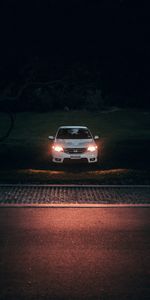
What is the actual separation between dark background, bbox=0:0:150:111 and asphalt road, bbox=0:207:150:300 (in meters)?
18.6

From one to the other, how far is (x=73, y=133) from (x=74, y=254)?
14.2m

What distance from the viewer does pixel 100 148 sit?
1198 inches

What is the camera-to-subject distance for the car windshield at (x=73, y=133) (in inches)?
838

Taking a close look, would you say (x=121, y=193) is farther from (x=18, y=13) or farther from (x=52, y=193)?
(x=18, y=13)

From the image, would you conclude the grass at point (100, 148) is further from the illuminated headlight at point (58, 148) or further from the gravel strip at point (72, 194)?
the gravel strip at point (72, 194)

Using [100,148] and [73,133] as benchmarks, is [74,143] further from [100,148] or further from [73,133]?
[100,148]

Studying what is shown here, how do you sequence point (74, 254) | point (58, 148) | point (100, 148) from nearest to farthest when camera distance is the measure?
point (74, 254) < point (58, 148) < point (100, 148)

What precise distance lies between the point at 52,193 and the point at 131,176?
15.6ft

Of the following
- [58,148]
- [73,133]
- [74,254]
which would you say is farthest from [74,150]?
[74,254]

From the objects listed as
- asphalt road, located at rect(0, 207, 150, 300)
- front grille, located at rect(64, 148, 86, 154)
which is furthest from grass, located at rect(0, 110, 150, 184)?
asphalt road, located at rect(0, 207, 150, 300)

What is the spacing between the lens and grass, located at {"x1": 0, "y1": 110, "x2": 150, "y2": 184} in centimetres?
1756

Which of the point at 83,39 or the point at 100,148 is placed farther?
the point at 100,148

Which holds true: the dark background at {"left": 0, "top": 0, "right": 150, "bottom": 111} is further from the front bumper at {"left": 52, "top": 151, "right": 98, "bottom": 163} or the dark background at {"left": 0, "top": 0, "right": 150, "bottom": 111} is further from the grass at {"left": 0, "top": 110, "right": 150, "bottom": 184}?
the front bumper at {"left": 52, "top": 151, "right": 98, "bottom": 163}

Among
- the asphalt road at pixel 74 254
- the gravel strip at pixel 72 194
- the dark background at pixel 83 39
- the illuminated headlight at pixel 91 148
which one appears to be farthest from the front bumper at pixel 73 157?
the dark background at pixel 83 39
